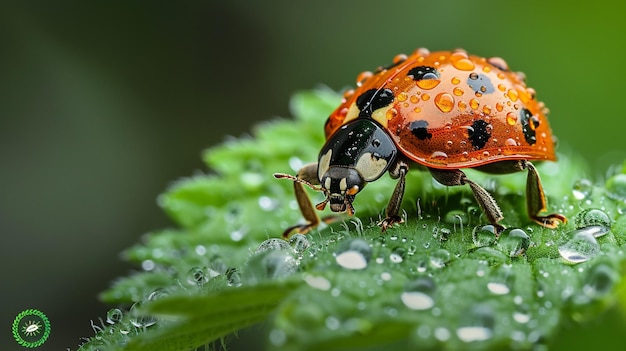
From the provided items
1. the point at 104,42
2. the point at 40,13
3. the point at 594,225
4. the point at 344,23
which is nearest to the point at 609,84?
the point at 344,23

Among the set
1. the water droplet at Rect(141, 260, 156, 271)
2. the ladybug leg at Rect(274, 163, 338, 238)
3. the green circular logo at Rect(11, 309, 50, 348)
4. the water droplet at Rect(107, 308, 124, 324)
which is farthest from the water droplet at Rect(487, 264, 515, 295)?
the water droplet at Rect(141, 260, 156, 271)

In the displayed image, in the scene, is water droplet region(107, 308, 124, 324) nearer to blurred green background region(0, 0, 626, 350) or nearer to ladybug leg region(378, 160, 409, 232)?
ladybug leg region(378, 160, 409, 232)

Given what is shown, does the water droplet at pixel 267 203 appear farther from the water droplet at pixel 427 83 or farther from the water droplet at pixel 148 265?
the water droplet at pixel 427 83

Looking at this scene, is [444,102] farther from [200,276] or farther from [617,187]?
[200,276]

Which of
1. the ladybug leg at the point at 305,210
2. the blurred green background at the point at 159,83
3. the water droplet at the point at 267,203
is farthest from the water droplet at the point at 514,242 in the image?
the blurred green background at the point at 159,83

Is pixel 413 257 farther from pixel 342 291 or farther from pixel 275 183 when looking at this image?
pixel 275 183

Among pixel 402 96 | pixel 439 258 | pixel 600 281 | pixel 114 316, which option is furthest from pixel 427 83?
pixel 114 316
